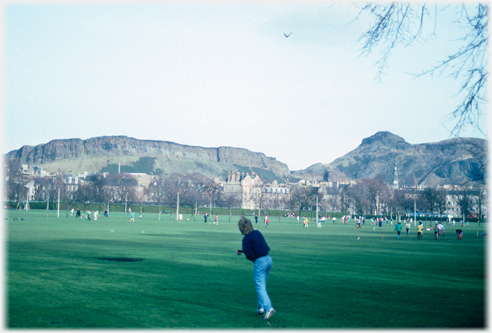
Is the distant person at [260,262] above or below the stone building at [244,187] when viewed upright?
below

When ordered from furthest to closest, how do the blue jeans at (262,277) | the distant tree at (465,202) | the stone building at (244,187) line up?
the stone building at (244,187) < the distant tree at (465,202) < the blue jeans at (262,277)

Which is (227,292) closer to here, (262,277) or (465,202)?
(262,277)

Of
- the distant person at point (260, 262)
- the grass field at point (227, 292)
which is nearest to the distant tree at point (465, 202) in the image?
the grass field at point (227, 292)

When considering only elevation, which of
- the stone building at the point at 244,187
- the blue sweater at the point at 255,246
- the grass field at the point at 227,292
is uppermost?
the stone building at the point at 244,187

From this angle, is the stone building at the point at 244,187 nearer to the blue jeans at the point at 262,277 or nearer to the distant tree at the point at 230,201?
the distant tree at the point at 230,201

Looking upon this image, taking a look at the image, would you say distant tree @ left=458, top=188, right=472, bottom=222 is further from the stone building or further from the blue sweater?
the blue sweater

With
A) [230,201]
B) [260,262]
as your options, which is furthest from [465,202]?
[260,262]

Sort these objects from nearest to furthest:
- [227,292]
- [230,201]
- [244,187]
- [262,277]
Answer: [262,277], [227,292], [230,201], [244,187]

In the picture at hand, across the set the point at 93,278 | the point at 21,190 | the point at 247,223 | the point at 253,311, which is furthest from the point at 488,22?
the point at 21,190

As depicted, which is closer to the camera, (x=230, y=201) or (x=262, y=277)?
(x=262, y=277)

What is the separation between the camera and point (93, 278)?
14664 millimetres

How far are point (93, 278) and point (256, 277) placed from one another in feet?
22.9

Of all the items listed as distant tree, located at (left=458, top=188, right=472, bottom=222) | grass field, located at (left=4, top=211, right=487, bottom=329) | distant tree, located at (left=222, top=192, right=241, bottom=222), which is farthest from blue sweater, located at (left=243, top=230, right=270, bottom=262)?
distant tree, located at (left=458, top=188, right=472, bottom=222)

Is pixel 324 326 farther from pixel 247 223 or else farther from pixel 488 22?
pixel 488 22
